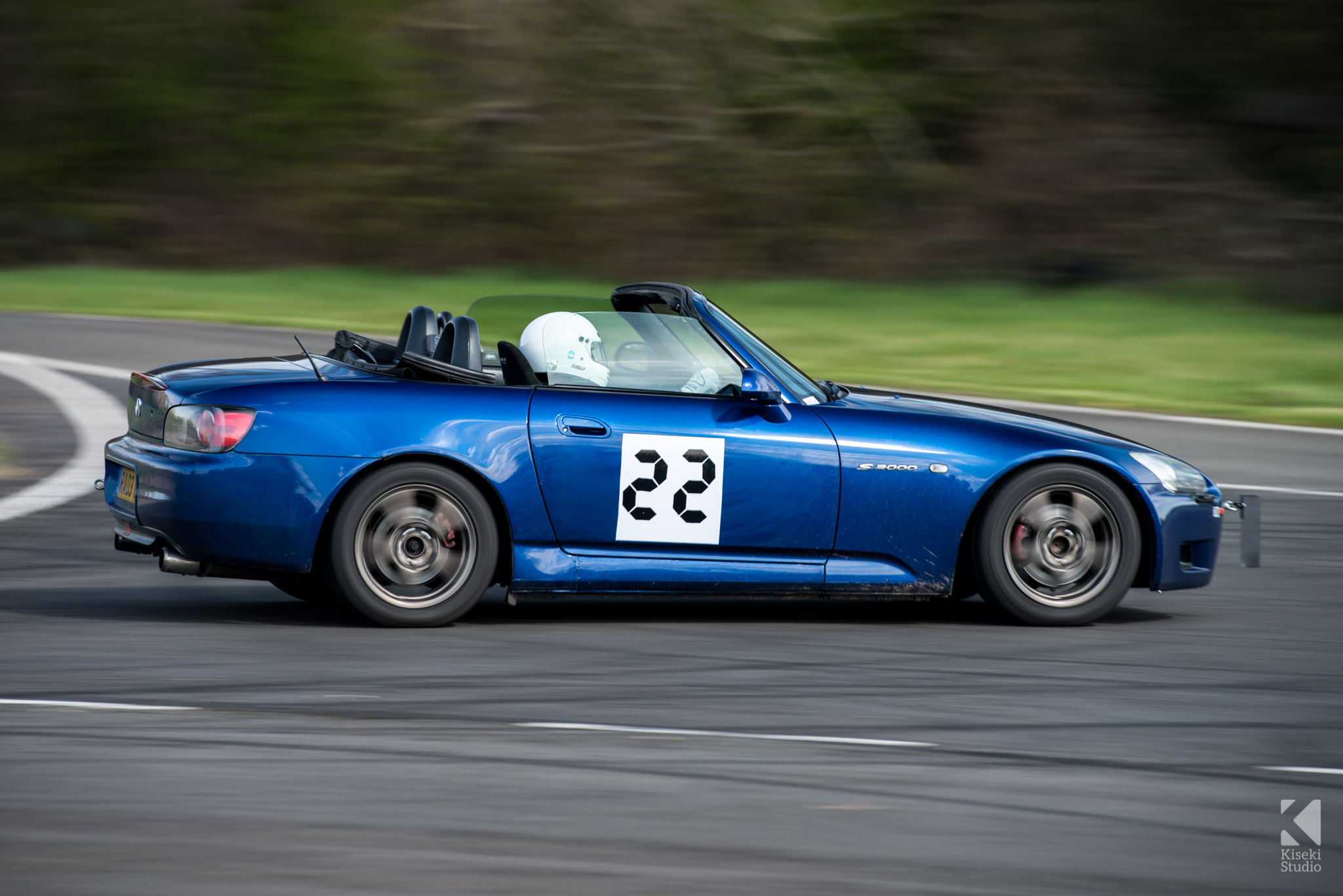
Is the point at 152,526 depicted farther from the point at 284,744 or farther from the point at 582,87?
the point at 582,87

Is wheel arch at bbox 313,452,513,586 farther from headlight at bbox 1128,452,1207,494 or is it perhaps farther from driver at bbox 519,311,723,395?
headlight at bbox 1128,452,1207,494


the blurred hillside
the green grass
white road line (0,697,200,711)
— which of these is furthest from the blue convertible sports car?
the blurred hillside

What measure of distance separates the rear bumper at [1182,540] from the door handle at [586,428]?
2140 mm

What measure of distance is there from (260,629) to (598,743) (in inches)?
83.1

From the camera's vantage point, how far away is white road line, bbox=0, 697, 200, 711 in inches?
206

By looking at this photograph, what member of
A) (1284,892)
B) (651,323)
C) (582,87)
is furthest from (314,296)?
(1284,892)

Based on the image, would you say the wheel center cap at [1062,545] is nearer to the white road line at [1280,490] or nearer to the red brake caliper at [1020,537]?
the red brake caliper at [1020,537]

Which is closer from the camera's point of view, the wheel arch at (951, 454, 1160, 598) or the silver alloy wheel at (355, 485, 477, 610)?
the silver alloy wheel at (355, 485, 477, 610)

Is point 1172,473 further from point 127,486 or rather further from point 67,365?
point 67,365

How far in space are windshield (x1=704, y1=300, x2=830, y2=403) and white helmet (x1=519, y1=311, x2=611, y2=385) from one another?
0.48m

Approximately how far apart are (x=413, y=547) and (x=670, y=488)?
963mm

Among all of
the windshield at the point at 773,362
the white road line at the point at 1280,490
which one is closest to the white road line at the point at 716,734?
the windshield at the point at 773,362

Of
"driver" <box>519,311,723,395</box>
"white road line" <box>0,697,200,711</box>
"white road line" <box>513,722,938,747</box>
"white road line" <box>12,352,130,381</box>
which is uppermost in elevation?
"driver" <box>519,311,723,395</box>

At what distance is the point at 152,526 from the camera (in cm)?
640
